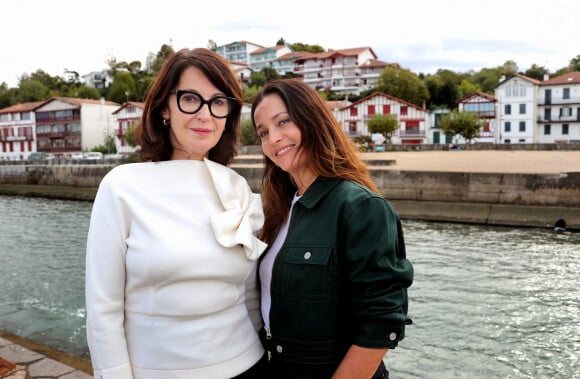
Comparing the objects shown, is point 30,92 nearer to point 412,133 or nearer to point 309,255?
point 412,133

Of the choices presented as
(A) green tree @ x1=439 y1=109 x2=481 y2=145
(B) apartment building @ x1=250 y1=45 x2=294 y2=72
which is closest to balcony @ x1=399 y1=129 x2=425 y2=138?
(A) green tree @ x1=439 y1=109 x2=481 y2=145

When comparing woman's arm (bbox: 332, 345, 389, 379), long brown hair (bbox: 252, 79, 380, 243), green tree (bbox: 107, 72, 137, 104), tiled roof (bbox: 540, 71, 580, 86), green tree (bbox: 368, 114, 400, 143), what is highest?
green tree (bbox: 107, 72, 137, 104)

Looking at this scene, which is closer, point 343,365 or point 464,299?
point 343,365

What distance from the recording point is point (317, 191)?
5.84ft

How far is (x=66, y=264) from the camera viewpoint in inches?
417

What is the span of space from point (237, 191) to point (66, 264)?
994 centimetres

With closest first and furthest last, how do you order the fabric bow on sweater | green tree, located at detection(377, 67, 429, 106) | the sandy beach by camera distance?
the fabric bow on sweater
the sandy beach
green tree, located at detection(377, 67, 429, 106)

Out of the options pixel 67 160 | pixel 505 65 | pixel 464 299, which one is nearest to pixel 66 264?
pixel 464 299

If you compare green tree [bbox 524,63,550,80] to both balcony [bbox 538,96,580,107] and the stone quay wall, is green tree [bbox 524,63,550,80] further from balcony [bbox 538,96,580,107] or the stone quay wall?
the stone quay wall

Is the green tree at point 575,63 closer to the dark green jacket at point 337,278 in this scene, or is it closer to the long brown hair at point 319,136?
the long brown hair at point 319,136

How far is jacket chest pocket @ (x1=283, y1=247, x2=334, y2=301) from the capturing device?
65.6 inches

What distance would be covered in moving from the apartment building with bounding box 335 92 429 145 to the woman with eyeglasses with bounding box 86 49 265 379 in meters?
54.5

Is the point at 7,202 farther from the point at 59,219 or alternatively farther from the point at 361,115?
the point at 361,115

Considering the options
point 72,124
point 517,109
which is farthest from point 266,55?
point 517,109
